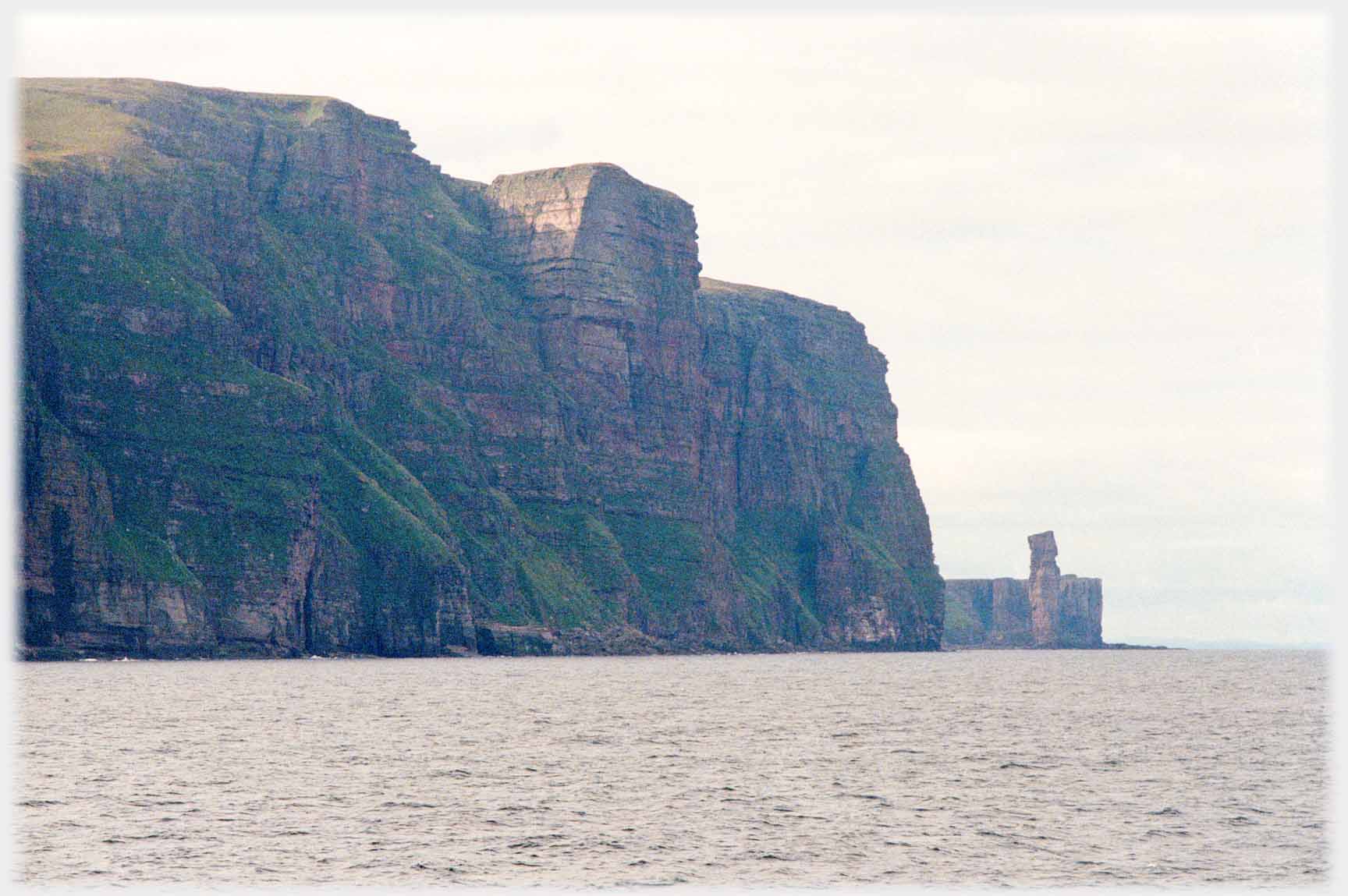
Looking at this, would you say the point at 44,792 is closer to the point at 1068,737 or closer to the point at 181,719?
the point at 181,719

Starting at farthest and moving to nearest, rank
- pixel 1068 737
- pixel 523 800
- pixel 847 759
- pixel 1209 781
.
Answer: pixel 1068 737, pixel 847 759, pixel 1209 781, pixel 523 800

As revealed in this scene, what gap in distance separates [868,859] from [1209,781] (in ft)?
115

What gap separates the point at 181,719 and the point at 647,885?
7691 centimetres

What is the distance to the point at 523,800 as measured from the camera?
8656cm

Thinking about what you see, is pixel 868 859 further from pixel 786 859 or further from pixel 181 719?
pixel 181 719

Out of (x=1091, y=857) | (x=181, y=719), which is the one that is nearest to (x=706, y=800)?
(x=1091, y=857)

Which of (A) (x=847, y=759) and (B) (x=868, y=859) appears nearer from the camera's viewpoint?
(B) (x=868, y=859)

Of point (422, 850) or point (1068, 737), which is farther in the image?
point (1068, 737)

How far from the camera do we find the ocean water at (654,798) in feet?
228

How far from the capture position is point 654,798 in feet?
291

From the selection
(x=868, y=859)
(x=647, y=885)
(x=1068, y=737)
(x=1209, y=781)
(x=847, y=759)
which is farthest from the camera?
(x=1068, y=737)

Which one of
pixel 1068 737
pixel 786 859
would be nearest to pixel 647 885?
pixel 786 859

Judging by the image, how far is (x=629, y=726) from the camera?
441 feet

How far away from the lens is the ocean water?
69.4 meters
